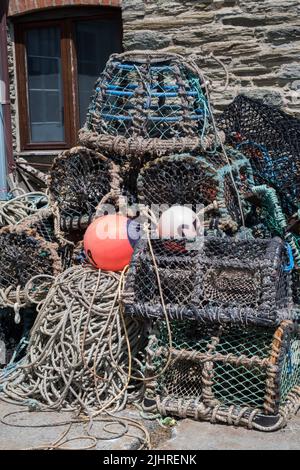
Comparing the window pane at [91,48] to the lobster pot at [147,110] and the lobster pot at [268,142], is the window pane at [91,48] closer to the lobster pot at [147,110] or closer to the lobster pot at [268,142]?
the lobster pot at [147,110]

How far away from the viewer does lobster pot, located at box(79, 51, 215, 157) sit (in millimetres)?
4379

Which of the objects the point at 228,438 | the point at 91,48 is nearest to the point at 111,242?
the point at 228,438

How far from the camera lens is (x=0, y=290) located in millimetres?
4473

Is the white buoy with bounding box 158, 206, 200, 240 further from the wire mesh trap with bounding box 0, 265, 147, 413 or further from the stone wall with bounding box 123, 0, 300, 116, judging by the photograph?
the stone wall with bounding box 123, 0, 300, 116

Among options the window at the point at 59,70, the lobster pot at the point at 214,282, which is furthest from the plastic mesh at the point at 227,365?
the window at the point at 59,70

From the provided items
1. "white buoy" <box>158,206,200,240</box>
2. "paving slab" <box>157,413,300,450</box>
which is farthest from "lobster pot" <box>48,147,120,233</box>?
"paving slab" <box>157,413,300,450</box>

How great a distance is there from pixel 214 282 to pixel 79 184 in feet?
3.94

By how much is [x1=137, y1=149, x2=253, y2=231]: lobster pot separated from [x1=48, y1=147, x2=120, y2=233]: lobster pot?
0.81 feet

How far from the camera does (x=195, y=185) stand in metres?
4.25

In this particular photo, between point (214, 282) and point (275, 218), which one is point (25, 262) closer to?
point (214, 282)

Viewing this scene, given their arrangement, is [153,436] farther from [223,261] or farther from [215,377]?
[223,261]

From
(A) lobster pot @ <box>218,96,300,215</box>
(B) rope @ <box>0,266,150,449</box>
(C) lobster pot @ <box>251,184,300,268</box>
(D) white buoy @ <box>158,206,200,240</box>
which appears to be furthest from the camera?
(A) lobster pot @ <box>218,96,300,215</box>

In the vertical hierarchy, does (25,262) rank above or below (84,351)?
above
